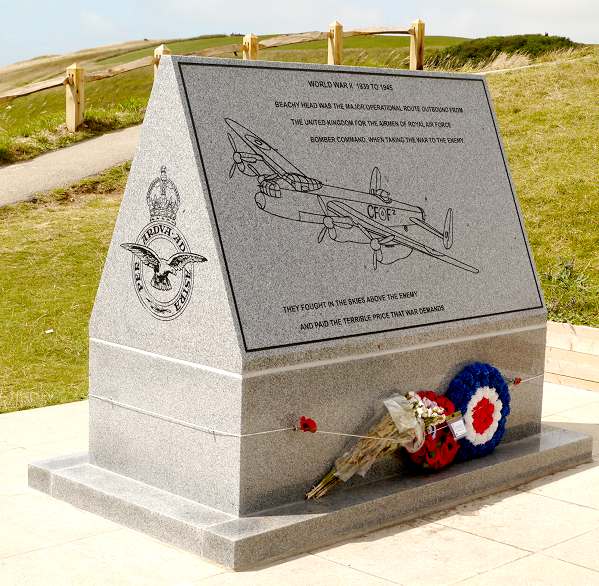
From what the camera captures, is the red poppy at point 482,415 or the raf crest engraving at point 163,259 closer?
the raf crest engraving at point 163,259

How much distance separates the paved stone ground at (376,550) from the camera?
4.51 m

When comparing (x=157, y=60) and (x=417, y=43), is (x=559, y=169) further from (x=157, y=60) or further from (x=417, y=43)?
(x=157, y=60)

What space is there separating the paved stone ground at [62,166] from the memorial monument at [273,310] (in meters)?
9.22

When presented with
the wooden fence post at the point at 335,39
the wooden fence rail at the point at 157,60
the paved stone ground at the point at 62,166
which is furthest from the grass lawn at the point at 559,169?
the paved stone ground at the point at 62,166

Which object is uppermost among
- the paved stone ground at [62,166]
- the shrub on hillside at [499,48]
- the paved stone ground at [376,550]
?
the shrub on hillside at [499,48]

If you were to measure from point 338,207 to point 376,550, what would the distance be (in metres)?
1.80

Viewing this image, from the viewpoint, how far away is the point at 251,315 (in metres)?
4.89

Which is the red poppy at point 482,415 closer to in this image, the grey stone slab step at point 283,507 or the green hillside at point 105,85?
the grey stone slab step at point 283,507

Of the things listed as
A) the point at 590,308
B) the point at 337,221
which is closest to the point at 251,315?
the point at 337,221

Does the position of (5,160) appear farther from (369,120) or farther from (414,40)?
(369,120)

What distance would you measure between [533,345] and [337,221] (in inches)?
69.3

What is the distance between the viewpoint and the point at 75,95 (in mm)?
16203

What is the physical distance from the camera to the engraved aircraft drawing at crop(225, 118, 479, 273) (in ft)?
16.9

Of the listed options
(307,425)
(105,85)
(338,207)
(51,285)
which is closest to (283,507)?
(307,425)
